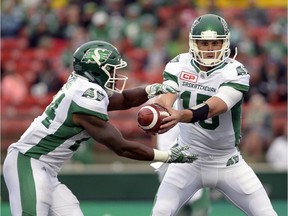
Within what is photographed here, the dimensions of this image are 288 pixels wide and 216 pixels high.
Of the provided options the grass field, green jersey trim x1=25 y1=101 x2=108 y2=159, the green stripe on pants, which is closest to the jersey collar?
green jersey trim x1=25 y1=101 x2=108 y2=159

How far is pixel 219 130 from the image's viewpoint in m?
6.71

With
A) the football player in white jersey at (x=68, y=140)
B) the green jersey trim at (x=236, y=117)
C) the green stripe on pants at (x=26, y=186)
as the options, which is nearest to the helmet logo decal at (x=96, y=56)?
the football player in white jersey at (x=68, y=140)

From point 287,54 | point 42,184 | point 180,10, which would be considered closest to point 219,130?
point 42,184

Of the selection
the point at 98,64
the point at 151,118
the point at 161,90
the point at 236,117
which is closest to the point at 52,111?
the point at 98,64

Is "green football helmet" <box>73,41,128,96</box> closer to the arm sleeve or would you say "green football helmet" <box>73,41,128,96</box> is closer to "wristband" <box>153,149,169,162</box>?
"wristband" <box>153,149,169,162</box>

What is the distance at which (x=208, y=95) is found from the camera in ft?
21.7

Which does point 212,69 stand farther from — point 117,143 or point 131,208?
point 131,208

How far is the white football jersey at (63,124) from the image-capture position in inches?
237

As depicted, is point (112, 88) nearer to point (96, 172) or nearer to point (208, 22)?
point (208, 22)

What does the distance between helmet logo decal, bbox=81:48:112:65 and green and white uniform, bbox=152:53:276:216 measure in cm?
67

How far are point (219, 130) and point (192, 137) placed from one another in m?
0.24

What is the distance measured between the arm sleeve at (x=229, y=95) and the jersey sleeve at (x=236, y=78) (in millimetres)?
40

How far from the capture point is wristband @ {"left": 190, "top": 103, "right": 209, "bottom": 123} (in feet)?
20.4

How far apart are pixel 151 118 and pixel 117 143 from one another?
28cm
